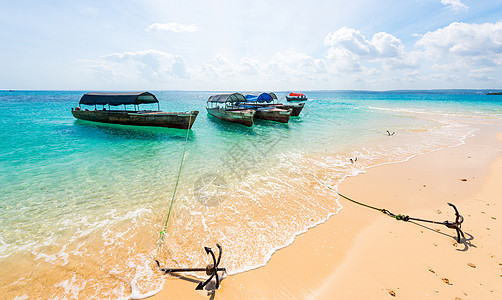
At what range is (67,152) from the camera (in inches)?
506

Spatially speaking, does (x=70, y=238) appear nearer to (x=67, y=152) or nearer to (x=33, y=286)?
(x=33, y=286)

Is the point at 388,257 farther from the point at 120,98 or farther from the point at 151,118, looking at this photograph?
the point at 120,98

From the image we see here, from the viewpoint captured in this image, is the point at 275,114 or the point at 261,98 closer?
the point at 275,114

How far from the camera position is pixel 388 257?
4.64 m

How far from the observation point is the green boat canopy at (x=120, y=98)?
65.3ft

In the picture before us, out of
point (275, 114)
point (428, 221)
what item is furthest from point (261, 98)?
point (428, 221)

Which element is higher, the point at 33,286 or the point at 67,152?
the point at 67,152

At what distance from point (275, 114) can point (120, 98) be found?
1674 centimetres

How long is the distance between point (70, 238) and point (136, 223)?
156 cm

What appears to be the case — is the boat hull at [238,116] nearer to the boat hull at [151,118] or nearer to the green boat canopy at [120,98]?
the boat hull at [151,118]

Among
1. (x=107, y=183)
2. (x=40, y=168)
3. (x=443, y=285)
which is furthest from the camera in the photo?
(x=40, y=168)

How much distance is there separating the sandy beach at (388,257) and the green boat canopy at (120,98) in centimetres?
1976

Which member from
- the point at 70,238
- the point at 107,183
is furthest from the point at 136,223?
the point at 107,183

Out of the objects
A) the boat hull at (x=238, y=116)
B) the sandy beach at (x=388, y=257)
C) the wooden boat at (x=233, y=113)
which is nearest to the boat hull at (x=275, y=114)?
the wooden boat at (x=233, y=113)
